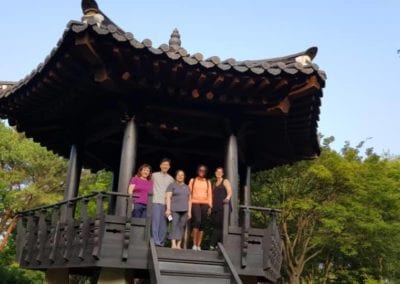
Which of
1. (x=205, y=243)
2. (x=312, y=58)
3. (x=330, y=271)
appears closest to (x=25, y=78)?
(x=312, y=58)

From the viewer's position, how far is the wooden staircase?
21.3ft

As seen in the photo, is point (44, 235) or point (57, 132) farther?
point (57, 132)

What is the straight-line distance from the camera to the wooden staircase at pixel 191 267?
6.48m

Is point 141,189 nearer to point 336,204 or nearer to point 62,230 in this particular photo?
point 62,230

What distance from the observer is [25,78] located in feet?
27.2

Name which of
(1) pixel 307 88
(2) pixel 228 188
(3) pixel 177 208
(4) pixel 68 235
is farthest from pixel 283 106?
(4) pixel 68 235

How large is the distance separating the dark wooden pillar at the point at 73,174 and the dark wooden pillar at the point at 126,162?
2.52m

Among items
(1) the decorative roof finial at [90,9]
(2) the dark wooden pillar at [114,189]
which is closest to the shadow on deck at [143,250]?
(1) the decorative roof finial at [90,9]

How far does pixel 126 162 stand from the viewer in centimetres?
780

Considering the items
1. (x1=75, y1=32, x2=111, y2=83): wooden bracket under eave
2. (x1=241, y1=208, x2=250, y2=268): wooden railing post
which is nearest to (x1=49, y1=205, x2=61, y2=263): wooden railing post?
(x1=75, y1=32, x2=111, y2=83): wooden bracket under eave

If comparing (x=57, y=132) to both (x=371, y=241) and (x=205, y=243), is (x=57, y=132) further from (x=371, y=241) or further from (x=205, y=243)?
(x=371, y=241)

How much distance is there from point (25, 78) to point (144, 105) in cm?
215

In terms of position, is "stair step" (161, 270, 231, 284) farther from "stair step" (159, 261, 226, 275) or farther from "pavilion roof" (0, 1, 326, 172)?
"pavilion roof" (0, 1, 326, 172)

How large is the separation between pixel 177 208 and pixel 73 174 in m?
3.14
